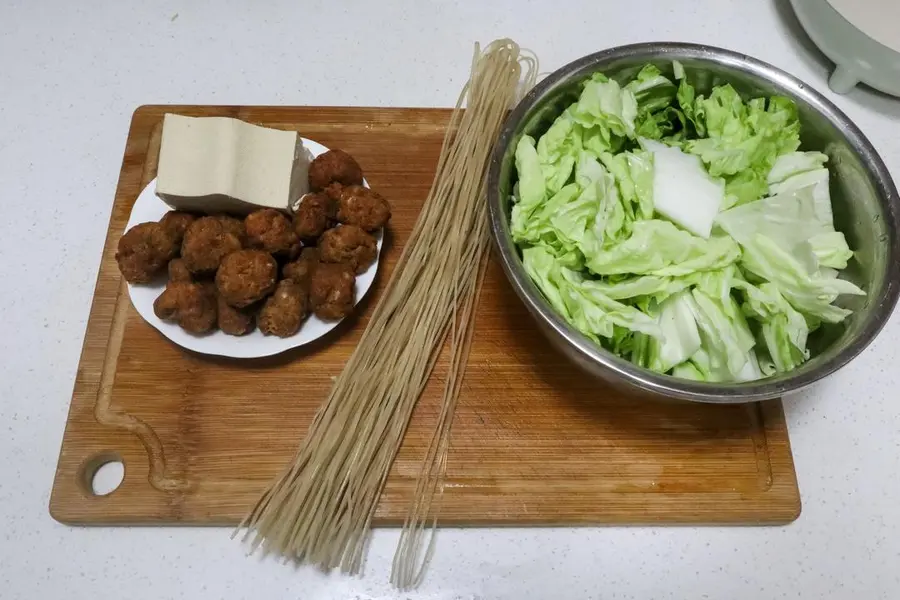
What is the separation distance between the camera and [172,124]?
1.20 m

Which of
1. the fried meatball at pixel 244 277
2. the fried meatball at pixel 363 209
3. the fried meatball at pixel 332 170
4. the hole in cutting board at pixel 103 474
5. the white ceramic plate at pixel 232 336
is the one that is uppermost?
the fried meatball at pixel 332 170

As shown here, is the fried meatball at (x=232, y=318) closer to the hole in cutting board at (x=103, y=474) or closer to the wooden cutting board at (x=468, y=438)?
the wooden cutting board at (x=468, y=438)

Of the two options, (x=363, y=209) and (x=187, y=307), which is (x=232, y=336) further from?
(x=363, y=209)

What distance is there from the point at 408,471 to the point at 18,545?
2.43 feet

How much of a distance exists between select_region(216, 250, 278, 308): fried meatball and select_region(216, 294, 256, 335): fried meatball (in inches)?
0.6

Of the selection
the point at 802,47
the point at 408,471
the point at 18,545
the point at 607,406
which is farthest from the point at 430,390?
the point at 802,47

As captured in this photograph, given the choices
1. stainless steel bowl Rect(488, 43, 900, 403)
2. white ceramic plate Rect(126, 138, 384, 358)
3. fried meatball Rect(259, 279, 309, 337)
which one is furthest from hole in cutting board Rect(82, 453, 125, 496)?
stainless steel bowl Rect(488, 43, 900, 403)

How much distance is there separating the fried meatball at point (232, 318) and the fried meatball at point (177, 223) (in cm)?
15

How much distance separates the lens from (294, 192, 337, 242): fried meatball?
125cm

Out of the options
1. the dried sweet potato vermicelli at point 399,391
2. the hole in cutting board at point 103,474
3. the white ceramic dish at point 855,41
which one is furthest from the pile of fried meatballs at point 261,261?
the white ceramic dish at point 855,41

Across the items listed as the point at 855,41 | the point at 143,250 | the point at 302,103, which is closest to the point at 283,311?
the point at 143,250

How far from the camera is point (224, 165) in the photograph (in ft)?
3.91

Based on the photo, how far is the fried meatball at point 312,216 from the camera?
1.25 m

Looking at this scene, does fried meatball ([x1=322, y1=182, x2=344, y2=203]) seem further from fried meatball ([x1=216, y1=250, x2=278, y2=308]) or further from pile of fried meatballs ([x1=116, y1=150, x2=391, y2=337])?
fried meatball ([x1=216, y1=250, x2=278, y2=308])
